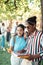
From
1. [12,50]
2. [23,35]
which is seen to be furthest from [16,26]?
[12,50]

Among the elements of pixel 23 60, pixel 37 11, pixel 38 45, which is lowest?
pixel 23 60

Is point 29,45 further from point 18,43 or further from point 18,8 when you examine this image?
point 18,8

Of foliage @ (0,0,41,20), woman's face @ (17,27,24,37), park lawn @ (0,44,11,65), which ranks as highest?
foliage @ (0,0,41,20)

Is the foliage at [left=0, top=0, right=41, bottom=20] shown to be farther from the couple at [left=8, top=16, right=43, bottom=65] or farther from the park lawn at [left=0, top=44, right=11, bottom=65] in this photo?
the park lawn at [left=0, top=44, right=11, bottom=65]

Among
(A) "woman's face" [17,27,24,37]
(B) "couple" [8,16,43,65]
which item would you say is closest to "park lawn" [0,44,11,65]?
(B) "couple" [8,16,43,65]

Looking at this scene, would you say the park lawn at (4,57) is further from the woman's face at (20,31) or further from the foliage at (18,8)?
the foliage at (18,8)

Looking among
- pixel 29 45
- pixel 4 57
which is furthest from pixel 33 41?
pixel 4 57

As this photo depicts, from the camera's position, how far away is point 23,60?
1.83 meters

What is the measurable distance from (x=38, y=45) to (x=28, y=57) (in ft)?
0.45

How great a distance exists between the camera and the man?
181 centimetres

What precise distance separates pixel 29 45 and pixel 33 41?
50mm

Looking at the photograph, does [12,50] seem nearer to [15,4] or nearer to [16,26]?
[16,26]

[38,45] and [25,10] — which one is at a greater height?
[25,10]

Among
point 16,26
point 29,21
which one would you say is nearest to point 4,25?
point 16,26
